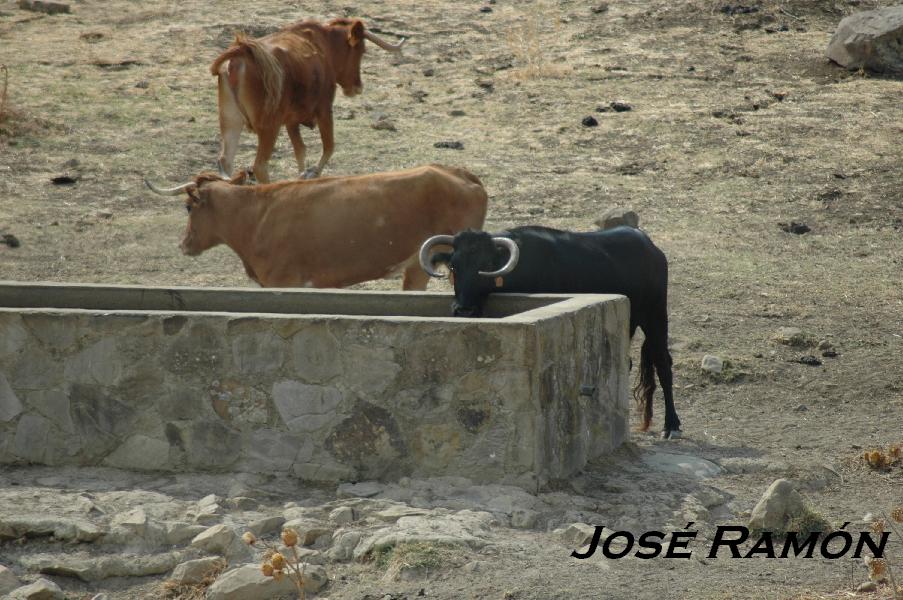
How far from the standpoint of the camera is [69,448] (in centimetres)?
696

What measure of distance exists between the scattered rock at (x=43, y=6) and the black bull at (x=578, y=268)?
46.4 ft

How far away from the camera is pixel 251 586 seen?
5.37 metres

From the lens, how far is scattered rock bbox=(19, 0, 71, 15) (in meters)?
21.2

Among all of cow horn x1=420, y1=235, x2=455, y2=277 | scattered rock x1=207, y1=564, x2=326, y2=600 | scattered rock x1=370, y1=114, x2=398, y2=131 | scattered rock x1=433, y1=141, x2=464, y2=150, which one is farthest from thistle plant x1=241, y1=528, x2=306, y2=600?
scattered rock x1=370, y1=114, x2=398, y2=131

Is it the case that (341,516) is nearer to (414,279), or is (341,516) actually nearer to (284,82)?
(414,279)

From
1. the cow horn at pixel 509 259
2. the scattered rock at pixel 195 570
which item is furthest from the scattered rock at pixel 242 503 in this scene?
the cow horn at pixel 509 259

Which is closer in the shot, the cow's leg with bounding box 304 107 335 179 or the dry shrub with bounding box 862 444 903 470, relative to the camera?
the dry shrub with bounding box 862 444 903 470

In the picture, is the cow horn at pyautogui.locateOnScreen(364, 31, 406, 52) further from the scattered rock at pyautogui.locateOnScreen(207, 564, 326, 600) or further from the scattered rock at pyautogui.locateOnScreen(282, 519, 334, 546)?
the scattered rock at pyautogui.locateOnScreen(207, 564, 326, 600)

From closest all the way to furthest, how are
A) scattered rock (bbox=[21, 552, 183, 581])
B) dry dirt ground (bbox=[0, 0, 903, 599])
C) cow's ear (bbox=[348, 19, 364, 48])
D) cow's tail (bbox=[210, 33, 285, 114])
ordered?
scattered rock (bbox=[21, 552, 183, 581])
dry dirt ground (bbox=[0, 0, 903, 599])
cow's tail (bbox=[210, 33, 285, 114])
cow's ear (bbox=[348, 19, 364, 48])

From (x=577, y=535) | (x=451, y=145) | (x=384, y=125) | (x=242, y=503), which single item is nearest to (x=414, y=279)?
(x=242, y=503)

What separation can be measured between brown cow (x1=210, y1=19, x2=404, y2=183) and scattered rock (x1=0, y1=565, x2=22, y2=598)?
8447 mm

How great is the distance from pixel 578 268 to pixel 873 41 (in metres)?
10.2

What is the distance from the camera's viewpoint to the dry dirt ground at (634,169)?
7320mm

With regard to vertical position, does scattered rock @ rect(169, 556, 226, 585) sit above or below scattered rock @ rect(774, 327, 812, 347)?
above
